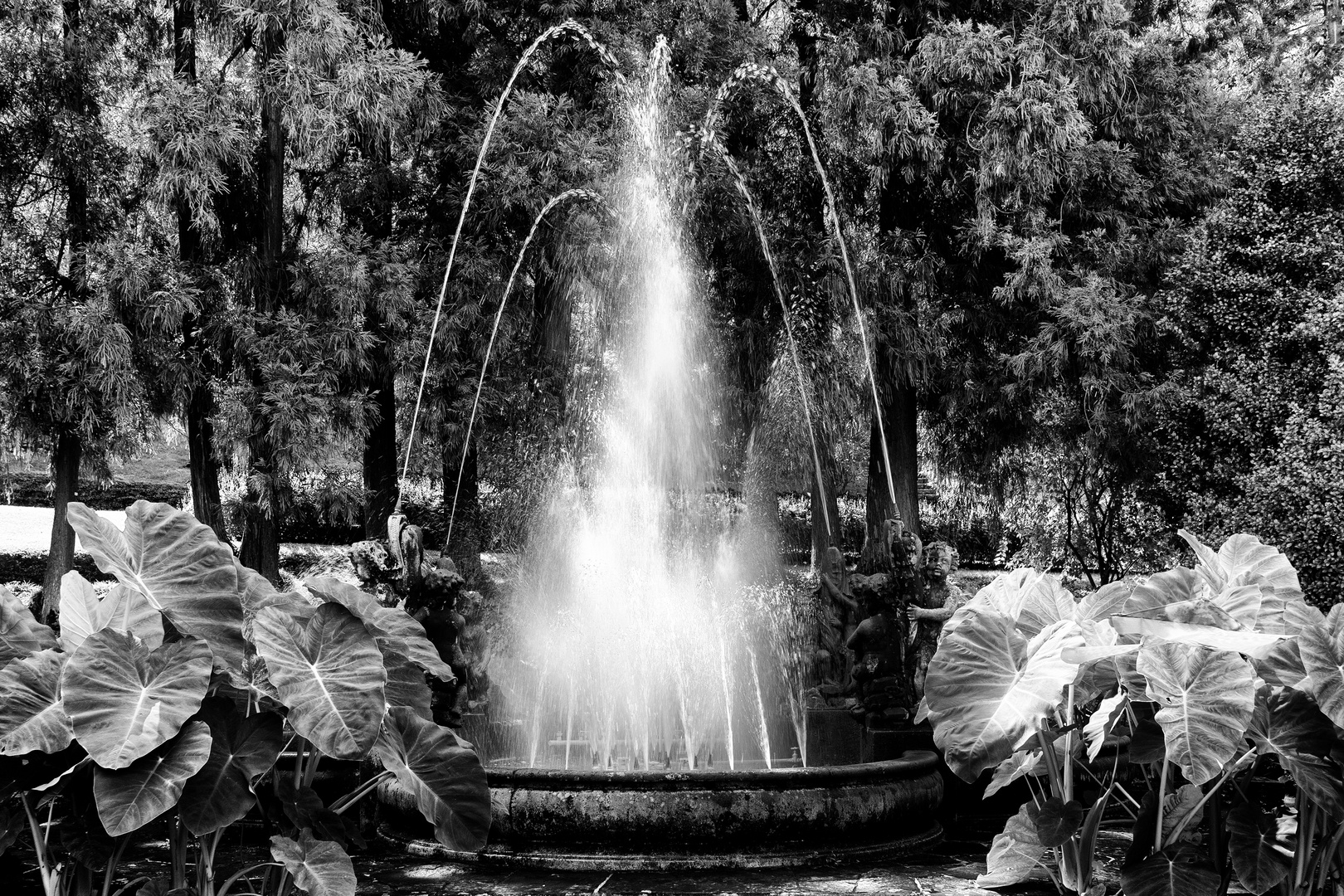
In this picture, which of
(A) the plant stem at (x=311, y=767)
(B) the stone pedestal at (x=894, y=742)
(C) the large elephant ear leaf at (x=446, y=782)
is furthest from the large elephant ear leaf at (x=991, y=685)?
(B) the stone pedestal at (x=894, y=742)

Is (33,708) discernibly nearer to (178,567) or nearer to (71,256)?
(178,567)

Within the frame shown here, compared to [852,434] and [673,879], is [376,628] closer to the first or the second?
Answer: [673,879]

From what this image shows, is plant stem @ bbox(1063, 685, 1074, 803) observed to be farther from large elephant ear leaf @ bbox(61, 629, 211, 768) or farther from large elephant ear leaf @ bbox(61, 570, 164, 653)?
large elephant ear leaf @ bbox(61, 570, 164, 653)

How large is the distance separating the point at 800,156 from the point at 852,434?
4.43m

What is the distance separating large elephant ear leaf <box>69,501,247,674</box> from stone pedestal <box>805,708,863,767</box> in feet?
19.5

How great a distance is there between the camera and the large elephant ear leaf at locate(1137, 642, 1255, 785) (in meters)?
3.04

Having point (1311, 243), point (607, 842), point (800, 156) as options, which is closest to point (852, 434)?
point (800, 156)

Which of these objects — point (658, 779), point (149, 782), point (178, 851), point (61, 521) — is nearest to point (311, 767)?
point (178, 851)

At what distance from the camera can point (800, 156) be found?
17.8 meters

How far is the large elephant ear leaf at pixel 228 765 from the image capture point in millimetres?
3135

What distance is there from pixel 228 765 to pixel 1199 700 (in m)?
2.39

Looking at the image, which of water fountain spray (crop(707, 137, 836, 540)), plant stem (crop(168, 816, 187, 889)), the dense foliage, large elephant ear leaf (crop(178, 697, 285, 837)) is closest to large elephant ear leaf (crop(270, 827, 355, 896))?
large elephant ear leaf (crop(178, 697, 285, 837))

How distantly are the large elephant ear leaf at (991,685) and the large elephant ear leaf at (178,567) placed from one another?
1.85 meters

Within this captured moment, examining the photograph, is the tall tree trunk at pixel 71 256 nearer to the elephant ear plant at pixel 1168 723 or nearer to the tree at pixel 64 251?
the tree at pixel 64 251
